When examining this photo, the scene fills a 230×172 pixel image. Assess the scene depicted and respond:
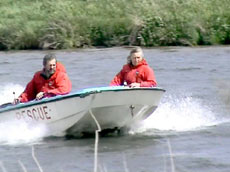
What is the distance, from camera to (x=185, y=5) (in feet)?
106

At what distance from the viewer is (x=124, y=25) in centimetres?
3014

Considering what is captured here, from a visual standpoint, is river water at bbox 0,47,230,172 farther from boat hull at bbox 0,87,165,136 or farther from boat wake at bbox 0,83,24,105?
boat hull at bbox 0,87,165,136

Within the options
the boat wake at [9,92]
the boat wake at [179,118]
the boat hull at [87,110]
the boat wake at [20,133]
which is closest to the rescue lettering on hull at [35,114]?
the boat hull at [87,110]

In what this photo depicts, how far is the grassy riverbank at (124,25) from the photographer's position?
2908 centimetres

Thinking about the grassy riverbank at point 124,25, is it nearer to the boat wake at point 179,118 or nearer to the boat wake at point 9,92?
the boat wake at point 9,92

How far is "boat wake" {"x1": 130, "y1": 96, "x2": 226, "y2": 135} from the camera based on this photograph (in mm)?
15375

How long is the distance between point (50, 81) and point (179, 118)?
111 inches

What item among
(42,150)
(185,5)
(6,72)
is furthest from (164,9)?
(42,150)

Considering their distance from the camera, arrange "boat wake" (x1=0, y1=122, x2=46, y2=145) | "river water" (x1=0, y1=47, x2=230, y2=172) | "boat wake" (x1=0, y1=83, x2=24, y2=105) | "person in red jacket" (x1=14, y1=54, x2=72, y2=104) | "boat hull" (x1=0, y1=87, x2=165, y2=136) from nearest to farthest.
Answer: "river water" (x1=0, y1=47, x2=230, y2=172), "boat hull" (x1=0, y1=87, x2=165, y2=136), "person in red jacket" (x1=14, y1=54, x2=72, y2=104), "boat wake" (x1=0, y1=122, x2=46, y2=145), "boat wake" (x1=0, y1=83, x2=24, y2=105)

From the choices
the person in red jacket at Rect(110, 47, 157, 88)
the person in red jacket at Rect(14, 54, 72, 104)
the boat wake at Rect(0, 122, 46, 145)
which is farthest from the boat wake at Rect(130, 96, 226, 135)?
the boat wake at Rect(0, 122, 46, 145)

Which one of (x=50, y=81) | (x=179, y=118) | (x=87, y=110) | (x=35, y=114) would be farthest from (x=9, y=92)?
(x=87, y=110)

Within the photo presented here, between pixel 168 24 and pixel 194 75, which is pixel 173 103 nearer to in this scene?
pixel 194 75

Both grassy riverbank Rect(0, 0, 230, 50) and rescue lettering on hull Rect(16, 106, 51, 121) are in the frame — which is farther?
grassy riverbank Rect(0, 0, 230, 50)

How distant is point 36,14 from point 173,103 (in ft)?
55.1
